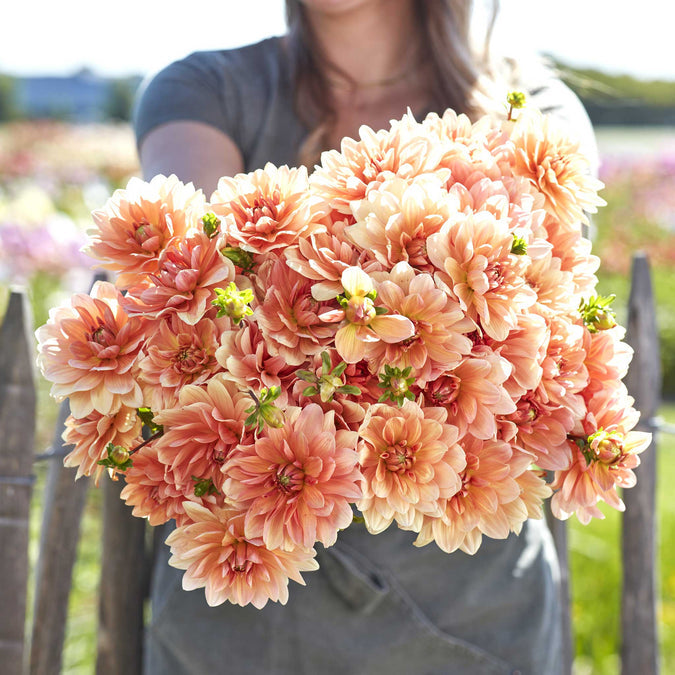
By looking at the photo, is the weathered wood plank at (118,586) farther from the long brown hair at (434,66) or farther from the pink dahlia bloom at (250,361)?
the pink dahlia bloom at (250,361)

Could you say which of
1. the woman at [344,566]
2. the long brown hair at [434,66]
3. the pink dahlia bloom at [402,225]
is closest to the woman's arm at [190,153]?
the woman at [344,566]

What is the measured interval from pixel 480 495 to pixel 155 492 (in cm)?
35

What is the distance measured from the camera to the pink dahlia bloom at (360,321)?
28.9 inches

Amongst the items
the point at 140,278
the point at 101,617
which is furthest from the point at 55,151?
the point at 140,278

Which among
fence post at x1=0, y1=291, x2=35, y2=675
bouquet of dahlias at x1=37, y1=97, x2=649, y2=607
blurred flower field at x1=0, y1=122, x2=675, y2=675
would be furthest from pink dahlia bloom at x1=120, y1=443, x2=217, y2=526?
blurred flower field at x1=0, y1=122, x2=675, y2=675

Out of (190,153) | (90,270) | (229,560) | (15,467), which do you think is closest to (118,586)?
(15,467)

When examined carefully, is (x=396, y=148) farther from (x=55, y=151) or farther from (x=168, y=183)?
(x=55, y=151)

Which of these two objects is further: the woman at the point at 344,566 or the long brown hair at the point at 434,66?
the long brown hair at the point at 434,66

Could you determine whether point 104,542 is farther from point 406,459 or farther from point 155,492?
point 406,459

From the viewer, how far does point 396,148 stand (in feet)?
2.93

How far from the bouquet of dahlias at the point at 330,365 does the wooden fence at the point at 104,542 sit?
807 millimetres

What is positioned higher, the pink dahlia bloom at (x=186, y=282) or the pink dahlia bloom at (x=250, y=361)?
the pink dahlia bloom at (x=186, y=282)

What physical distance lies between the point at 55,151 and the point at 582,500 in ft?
31.8

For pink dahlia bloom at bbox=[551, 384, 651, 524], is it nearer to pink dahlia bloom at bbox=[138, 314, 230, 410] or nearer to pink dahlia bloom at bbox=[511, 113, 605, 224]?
pink dahlia bloom at bbox=[511, 113, 605, 224]
